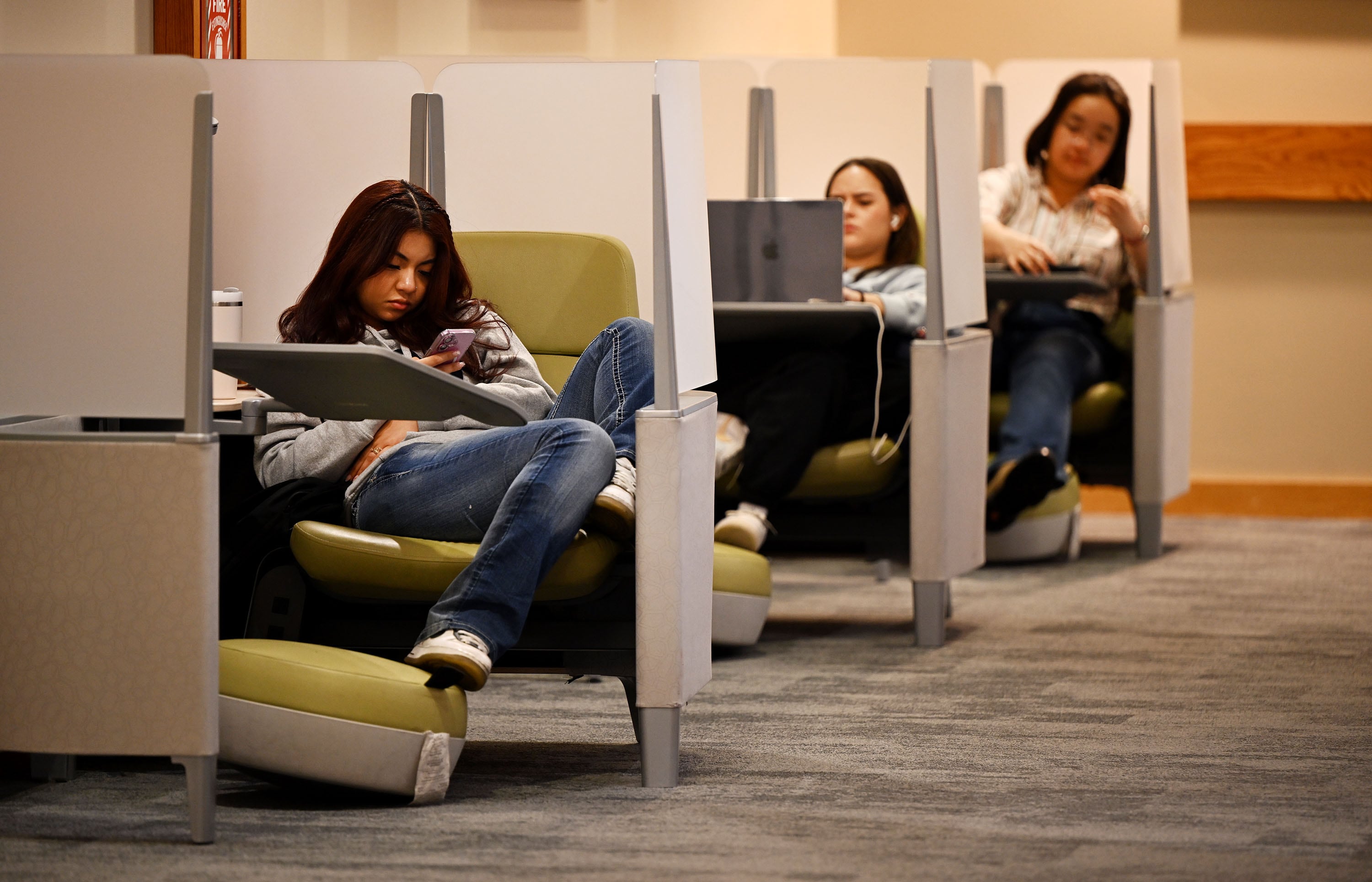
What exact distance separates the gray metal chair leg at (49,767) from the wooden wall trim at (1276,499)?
12.8 feet

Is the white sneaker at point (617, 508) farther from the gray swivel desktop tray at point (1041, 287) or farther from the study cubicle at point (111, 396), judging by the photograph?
the gray swivel desktop tray at point (1041, 287)

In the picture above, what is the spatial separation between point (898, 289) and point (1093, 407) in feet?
3.39

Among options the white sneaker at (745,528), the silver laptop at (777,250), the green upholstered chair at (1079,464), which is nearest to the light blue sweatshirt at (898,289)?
the silver laptop at (777,250)

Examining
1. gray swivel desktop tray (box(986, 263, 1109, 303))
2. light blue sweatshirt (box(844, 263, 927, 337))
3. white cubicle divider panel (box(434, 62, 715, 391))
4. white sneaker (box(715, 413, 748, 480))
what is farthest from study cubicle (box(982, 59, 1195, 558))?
white cubicle divider panel (box(434, 62, 715, 391))

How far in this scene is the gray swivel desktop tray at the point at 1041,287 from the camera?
417cm

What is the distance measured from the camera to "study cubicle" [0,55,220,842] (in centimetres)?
210

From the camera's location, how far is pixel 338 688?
2268 millimetres

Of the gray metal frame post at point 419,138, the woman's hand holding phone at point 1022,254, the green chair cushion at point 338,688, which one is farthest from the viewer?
the woman's hand holding phone at point 1022,254

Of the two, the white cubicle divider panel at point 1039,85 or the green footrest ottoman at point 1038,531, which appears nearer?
the green footrest ottoman at point 1038,531

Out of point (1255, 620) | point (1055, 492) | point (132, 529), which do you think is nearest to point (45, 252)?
point (132, 529)

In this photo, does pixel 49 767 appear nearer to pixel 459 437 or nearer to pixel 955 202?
pixel 459 437

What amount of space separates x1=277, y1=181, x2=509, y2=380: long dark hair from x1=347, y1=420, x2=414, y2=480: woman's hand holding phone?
138 millimetres

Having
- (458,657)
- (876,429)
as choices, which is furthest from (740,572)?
(458,657)

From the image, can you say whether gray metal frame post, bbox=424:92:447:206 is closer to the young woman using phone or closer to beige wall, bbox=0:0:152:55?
the young woman using phone
